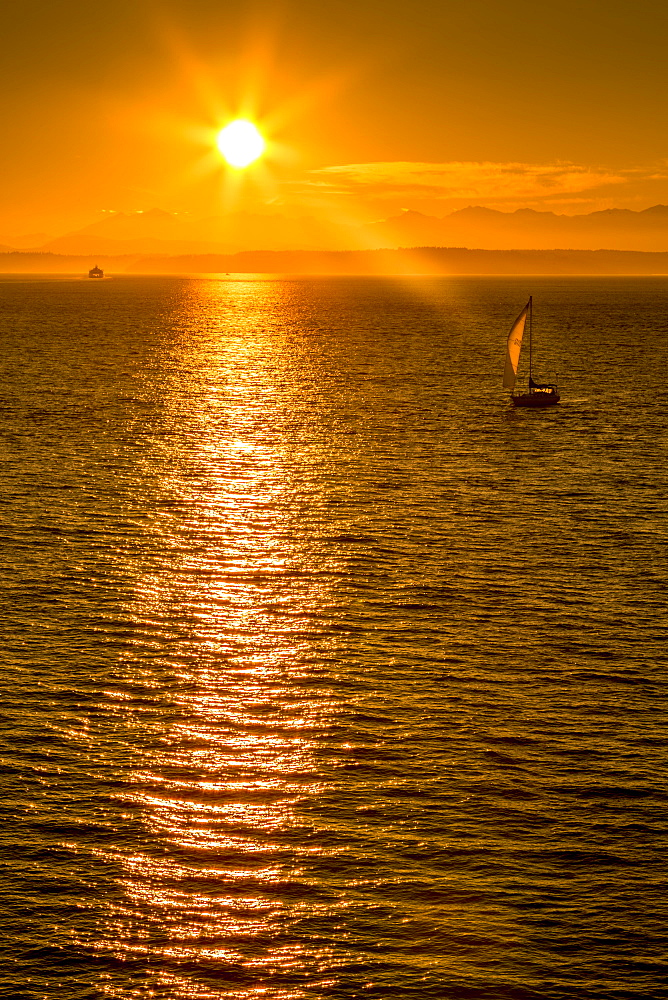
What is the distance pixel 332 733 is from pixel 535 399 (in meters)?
87.0

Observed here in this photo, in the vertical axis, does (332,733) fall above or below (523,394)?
below

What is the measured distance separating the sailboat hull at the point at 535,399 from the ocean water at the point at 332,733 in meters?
37.0

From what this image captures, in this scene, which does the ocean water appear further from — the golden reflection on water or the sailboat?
the sailboat

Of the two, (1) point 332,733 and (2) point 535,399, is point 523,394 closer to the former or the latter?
(2) point 535,399

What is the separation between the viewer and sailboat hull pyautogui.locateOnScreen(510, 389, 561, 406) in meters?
122

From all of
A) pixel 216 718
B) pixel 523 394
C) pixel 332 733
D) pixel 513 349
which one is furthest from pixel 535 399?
pixel 216 718

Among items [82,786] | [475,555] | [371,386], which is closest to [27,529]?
[475,555]

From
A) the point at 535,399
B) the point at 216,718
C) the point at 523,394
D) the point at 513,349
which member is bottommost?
the point at 216,718

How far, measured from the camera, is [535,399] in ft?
402

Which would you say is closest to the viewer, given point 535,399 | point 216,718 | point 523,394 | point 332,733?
point 332,733

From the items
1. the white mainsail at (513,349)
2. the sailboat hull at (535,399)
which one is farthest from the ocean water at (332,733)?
the white mainsail at (513,349)

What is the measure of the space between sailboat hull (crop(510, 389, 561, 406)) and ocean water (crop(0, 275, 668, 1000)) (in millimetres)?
37018

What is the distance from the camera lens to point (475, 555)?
6269cm

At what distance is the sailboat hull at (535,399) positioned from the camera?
122 m
